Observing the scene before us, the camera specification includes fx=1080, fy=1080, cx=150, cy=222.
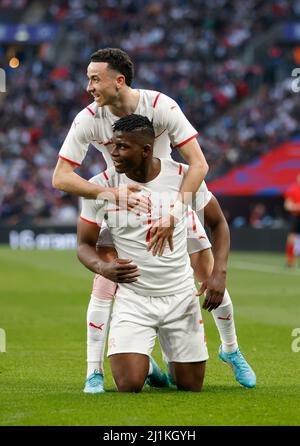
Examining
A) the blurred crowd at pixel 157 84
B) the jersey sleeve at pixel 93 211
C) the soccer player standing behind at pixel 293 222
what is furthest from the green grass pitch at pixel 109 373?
the blurred crowd at pixel 157 84

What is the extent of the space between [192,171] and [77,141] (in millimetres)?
848

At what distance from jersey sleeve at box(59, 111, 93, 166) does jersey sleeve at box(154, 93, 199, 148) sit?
506 mm

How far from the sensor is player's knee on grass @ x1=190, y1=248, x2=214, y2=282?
8047 millimetres

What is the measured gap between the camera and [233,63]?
128ft

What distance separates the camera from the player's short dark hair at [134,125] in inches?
286

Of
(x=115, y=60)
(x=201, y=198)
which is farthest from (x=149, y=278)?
(x=115, y=60)

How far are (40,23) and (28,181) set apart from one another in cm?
1184

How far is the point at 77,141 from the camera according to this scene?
25.2ft

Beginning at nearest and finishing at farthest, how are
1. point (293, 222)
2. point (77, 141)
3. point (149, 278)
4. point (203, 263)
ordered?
point (149, 278) → point (77, 141) → point (203, 263) → point (293, 222)

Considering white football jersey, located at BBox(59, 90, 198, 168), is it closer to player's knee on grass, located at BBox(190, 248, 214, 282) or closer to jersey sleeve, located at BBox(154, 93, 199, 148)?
jersey sleeve, located at BBox(154, 93, 199, 148)

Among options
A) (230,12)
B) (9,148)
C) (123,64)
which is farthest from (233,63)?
(123,64)

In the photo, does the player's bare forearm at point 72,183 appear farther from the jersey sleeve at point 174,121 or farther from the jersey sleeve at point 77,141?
the jersey sleeve at point 174,121

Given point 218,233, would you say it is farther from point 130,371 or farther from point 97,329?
point 130,371

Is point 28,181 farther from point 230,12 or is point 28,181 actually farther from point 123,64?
point 123,64
